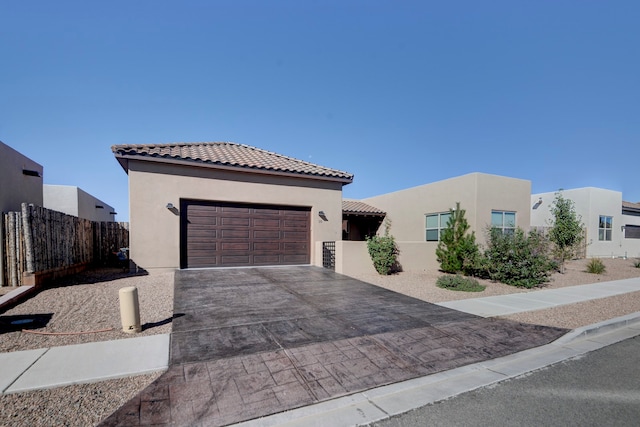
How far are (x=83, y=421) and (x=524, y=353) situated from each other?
5.88m

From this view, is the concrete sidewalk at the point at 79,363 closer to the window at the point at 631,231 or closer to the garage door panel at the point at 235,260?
the garage door panel at the point at 235,260

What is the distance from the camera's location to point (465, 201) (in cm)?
1468

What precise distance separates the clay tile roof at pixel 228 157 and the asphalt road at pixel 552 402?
10.0 meters

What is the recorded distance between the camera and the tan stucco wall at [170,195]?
1027 centimetres

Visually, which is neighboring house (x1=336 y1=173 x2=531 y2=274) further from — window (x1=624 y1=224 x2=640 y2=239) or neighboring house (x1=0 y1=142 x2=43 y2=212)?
window (x1=624 y1=224 x2=640 y2=239)

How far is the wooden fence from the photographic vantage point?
7.72 m

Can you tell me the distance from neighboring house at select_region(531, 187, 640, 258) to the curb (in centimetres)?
2087

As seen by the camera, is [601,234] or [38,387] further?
[601,234]

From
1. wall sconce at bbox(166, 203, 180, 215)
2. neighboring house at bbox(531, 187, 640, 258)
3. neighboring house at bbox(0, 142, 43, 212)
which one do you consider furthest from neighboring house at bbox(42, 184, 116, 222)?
neighboring house at bbox(531, 187, 640, 258)

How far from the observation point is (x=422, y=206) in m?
17.3

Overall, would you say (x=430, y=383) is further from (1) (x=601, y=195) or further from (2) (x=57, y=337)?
(1) (x=601, y=195)

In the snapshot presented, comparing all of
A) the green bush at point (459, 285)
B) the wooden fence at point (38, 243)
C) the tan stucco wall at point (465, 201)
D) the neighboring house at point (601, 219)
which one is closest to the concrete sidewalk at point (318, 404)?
the green bush at point (459, 285)

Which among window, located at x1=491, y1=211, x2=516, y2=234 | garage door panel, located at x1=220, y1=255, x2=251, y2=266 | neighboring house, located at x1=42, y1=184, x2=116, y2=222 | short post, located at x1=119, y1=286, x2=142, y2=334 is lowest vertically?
garage door panel, located at x1=220, y1=255, x2=251, y2=266

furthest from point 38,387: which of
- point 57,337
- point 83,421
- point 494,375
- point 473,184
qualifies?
point 473,184
